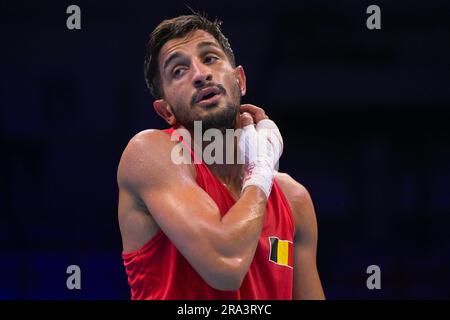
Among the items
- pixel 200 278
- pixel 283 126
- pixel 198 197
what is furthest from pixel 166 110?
pixel 283 126

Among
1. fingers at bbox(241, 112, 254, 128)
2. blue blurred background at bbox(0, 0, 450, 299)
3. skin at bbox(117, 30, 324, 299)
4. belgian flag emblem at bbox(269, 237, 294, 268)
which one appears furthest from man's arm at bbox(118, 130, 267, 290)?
blue blurred background at bbox(0, 0, 450, 299)

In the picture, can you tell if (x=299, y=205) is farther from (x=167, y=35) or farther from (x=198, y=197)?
(x=167, y=35)

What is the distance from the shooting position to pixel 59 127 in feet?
12.2

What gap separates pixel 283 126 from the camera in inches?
153

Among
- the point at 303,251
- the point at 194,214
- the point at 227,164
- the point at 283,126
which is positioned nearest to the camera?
the point at 194,214

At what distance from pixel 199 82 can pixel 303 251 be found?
0.72m

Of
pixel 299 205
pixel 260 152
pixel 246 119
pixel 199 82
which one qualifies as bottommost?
pixel 299 205

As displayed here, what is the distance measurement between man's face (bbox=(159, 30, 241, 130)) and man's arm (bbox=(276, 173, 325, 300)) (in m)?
0.38

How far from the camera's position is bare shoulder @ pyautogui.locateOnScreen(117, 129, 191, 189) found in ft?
6.14

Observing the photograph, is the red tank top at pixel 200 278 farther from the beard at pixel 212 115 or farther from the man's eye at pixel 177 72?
the man's eye at pixel 177 72

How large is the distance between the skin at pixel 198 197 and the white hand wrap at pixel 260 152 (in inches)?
1.7
